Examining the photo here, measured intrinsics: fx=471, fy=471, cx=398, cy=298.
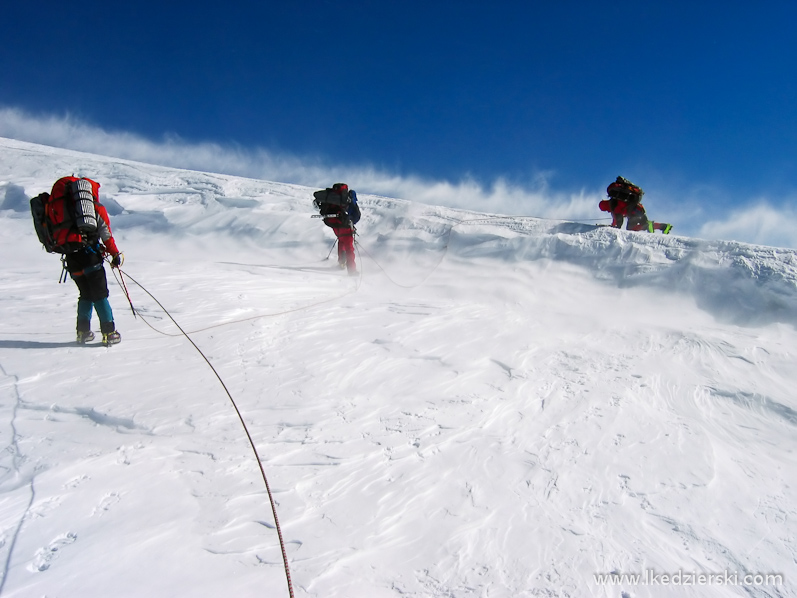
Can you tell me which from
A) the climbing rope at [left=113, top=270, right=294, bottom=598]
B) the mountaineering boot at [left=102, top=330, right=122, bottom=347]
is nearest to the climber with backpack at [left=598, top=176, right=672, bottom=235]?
the climbing rope at [left=113, top=270, right=294, bottom=598]

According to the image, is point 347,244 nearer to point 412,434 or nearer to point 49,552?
point 412,434

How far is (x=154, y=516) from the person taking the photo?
261cm

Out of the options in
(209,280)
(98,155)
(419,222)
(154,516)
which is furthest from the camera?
(98,155)

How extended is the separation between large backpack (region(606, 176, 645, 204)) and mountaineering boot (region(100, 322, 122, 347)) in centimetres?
913

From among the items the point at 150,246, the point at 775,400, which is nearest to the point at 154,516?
the point at 775,400

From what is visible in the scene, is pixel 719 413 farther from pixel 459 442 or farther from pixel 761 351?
pixel 459 442

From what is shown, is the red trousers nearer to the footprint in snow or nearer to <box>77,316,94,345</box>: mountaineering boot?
<box>77,316,94,345</box>: mountaineering boot

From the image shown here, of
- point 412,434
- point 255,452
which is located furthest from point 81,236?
point 412,434

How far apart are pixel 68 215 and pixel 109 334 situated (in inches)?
48.4

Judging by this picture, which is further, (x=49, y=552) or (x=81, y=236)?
(x=81, y=236)

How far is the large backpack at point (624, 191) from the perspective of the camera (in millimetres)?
9453

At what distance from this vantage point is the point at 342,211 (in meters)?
8.91

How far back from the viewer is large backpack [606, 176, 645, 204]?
945cm

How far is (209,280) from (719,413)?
6.76 metres
